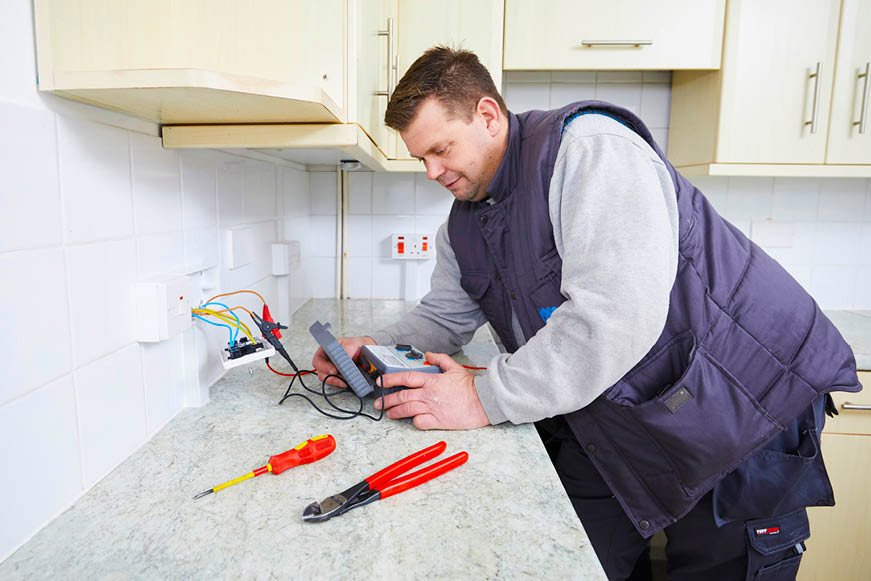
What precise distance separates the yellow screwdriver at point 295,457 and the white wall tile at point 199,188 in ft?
1.47

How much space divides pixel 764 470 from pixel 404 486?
2.16 feet

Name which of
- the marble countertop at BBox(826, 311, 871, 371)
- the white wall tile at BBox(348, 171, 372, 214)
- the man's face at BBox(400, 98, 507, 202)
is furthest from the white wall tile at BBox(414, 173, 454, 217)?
the marble countertop at BBox(826, 311, 871, 371)

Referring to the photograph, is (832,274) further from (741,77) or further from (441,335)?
(441,335)

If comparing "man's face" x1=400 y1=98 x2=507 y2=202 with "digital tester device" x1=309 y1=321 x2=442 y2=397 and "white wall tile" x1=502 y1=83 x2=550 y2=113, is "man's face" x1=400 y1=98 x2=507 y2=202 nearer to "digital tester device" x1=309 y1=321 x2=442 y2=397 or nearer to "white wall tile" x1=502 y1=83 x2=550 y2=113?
"digital tester device" x1=309 y1=321 x2=442 y2=397

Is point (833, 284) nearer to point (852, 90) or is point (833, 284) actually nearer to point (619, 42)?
point (852, 90)

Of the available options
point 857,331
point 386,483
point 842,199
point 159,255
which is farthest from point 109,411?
point 842,199

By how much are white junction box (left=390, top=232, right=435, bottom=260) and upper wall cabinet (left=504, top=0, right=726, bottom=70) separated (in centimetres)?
65

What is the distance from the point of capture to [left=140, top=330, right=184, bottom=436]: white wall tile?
0.84m

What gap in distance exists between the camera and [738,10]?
1.58 meters

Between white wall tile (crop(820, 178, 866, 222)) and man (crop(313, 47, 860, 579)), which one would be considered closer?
man (crop(313, 47, 860, 579))

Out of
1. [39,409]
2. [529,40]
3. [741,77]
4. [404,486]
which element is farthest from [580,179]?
[741,77]

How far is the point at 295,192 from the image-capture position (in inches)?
70.1

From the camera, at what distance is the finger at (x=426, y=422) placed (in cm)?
86

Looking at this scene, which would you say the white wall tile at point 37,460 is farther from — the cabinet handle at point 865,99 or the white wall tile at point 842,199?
the white wall tile at point 842,199
